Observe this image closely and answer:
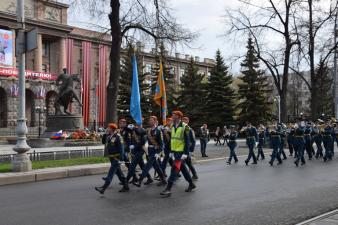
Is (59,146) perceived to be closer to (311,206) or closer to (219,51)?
(311,206)

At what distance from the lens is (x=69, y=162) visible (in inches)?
712

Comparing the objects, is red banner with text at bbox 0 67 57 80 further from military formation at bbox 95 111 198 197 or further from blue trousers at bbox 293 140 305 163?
military formation at bbox 95 111 198 197

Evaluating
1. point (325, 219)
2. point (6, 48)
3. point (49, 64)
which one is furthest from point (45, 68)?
point (325, 219)

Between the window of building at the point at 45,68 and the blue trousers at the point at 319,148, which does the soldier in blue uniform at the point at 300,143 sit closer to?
the blue trousers at the point at 319,148

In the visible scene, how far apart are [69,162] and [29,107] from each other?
45.5 m

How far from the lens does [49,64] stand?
70062mm

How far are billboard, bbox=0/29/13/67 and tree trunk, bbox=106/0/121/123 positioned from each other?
37.7 meters

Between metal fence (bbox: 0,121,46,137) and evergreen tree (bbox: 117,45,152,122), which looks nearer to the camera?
metal fence (bbox: 0,121,46,137)

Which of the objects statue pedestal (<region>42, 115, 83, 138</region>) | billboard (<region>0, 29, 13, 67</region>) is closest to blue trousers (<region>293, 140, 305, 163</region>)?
statue pedestal (<region>42, 115, 83, 138</region>)

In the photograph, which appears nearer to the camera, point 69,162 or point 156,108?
point 69,162

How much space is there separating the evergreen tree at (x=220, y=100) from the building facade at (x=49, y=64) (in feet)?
18.9

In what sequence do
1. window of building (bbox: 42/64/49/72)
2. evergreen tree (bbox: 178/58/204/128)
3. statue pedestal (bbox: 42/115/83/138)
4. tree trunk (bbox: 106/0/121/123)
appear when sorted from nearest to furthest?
tree trunk (bbox: 106/0/121/123) < statue pedestal (bbox: 42/115/83/138) < evergreen tree (bbox: 178/58/204/128) < window of building (bbox: 42/64/49/72)

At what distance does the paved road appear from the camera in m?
8.23

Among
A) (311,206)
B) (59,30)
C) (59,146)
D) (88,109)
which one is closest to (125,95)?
(88,109)
